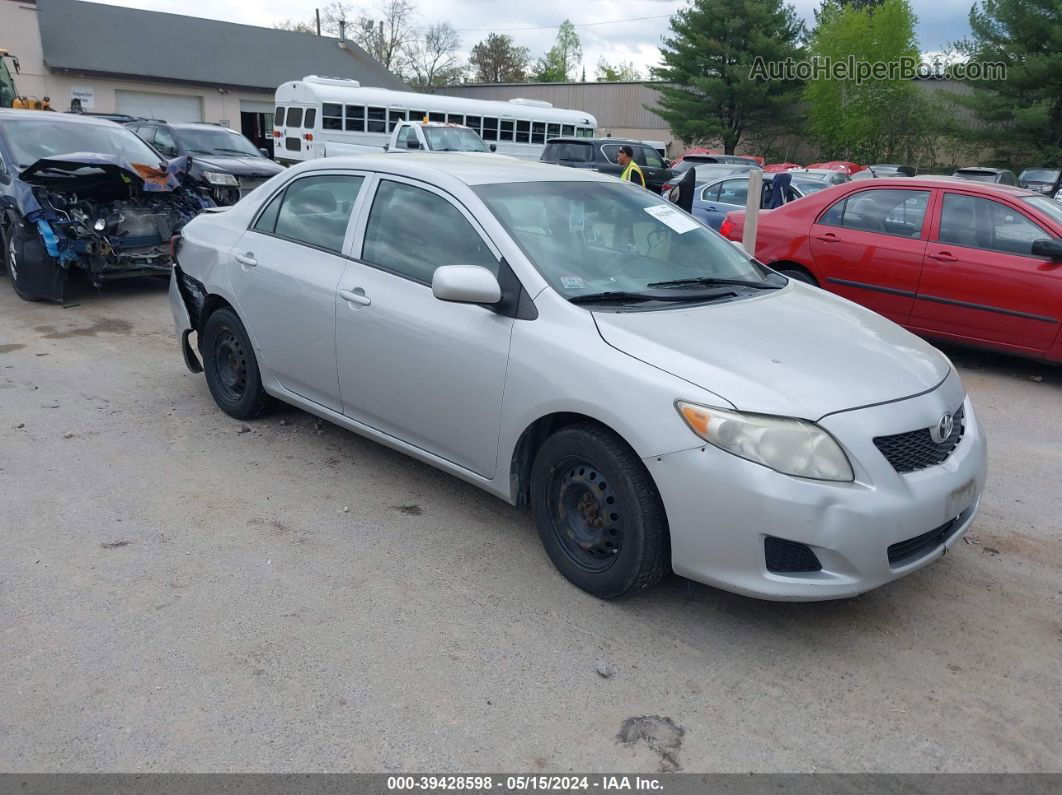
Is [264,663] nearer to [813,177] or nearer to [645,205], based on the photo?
[645,205]

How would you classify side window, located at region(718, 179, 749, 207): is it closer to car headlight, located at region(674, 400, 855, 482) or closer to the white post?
the white post

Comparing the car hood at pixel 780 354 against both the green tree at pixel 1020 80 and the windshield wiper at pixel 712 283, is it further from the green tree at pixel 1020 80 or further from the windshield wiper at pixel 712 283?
the green tree at pixel 1020 80

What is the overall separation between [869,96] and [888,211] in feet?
114

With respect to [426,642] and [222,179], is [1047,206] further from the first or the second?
[222,179]

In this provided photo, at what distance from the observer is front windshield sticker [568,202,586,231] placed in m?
4.13

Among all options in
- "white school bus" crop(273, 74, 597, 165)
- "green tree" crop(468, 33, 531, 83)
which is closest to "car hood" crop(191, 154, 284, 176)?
"white school bus" crop(273, 74, 597, 165)

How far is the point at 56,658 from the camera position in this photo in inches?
123

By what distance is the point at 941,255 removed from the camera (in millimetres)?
7188

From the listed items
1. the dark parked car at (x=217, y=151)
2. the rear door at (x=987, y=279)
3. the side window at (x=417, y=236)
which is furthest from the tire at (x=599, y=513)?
the dark parked car at (x=217, y=151)

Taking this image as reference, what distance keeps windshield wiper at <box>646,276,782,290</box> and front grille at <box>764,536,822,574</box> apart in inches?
55.4

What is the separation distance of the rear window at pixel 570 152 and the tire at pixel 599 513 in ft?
Answer: 52.4

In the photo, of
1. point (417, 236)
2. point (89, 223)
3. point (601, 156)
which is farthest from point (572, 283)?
point (601, 156)

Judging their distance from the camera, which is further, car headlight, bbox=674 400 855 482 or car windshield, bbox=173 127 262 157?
car windshield, bbox=173 127 262 157

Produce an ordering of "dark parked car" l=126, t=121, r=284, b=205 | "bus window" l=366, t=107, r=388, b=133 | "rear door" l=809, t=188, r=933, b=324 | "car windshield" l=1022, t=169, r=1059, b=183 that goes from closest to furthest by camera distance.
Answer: "rear door" l=809, t=188, r=933, b=324 → "dark parked car" l=126, t=121, r=284, b=205 → "car windshield" l=1022, t=169, r=1059, b=183 → "bus window" l=366, t=107, r=388, b=133
